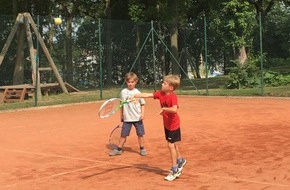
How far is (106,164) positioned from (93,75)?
18.8 metres

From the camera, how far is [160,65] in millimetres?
28281

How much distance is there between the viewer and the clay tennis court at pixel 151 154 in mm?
6109

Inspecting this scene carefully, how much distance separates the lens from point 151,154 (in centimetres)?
800

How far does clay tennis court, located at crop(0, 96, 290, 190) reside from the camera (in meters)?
6.11

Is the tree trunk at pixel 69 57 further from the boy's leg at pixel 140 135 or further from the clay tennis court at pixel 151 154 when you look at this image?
the boy's leg at pixel 140 135

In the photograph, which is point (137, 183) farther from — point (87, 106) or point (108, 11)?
point (108, 11)

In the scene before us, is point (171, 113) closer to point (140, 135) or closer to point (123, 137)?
point (140, 135)

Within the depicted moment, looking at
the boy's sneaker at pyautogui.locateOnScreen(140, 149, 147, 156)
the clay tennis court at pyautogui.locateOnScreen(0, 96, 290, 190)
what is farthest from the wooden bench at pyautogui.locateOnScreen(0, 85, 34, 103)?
the boy's sneaker at pyautogui.locateOnScreen(140, 149, 147, 156)

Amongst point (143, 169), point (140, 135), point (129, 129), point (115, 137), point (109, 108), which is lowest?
point (143, 169)

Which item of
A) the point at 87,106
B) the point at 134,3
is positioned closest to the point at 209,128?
the point at 87,106

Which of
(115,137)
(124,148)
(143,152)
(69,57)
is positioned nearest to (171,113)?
(143,152)

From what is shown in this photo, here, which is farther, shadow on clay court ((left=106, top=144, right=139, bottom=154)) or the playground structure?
the playground structure

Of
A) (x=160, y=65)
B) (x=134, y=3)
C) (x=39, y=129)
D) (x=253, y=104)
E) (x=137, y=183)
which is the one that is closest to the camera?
(x=137, y=183)

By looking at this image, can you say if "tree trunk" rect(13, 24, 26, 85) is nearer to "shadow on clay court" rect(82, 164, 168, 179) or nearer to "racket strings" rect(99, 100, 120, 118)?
"racket strings" rect(99, 100, 120, 118)
